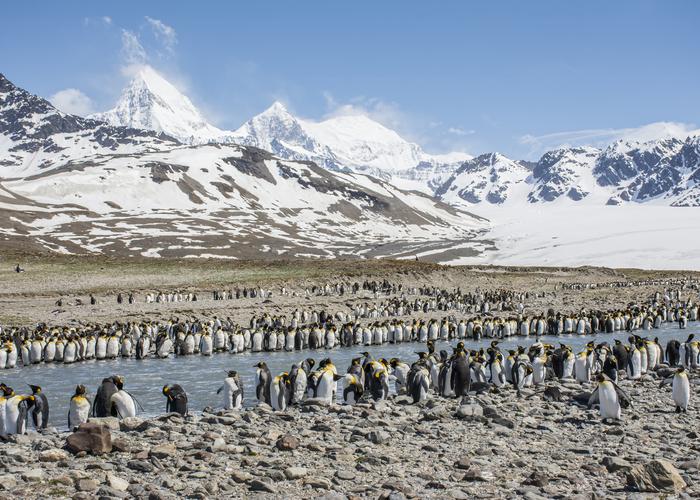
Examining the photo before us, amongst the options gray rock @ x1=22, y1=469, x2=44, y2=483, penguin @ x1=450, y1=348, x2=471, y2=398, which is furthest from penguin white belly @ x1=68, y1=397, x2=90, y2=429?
penguin @ x1=450, y1=348, x2=471, y2=398

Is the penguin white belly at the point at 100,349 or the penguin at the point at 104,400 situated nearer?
the penguin at the point at 104,400

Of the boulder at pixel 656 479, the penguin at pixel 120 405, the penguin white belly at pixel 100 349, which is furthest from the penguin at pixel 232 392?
the penguin white belly at pixel 100 349

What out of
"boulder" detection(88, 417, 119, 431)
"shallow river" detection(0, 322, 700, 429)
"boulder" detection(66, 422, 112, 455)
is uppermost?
"boulder" detection(66, 422, 112, 455)

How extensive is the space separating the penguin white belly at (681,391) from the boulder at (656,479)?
589 cm

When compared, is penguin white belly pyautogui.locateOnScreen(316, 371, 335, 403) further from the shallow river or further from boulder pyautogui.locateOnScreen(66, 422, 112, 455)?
boulder pyautogui.locateOnScreen(66, 422, 112, 455)

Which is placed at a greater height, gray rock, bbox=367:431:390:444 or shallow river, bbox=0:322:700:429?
gray rock, bbox=367:431:390:444

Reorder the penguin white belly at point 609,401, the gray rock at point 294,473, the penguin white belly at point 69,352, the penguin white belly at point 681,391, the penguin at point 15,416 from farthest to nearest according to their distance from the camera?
the penguin white belly at point 69,352, the penguin white belly at point 681,391, the penguin white belly at point 609,401, the penguin at point 15,416, the gray rock at point 294,473

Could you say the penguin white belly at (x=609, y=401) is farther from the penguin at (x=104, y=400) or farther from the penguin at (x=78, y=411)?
the penguin at (x=78, y=411)

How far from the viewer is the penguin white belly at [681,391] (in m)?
14.8

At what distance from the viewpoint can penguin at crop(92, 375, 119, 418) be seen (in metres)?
14.2

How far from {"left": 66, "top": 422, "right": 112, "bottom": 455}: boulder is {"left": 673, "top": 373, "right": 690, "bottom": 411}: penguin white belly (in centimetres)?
1176

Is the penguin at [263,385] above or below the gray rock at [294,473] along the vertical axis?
above

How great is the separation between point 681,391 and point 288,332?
59.4 ft

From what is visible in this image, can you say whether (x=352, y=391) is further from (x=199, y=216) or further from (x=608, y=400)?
(x=199, y=216)
